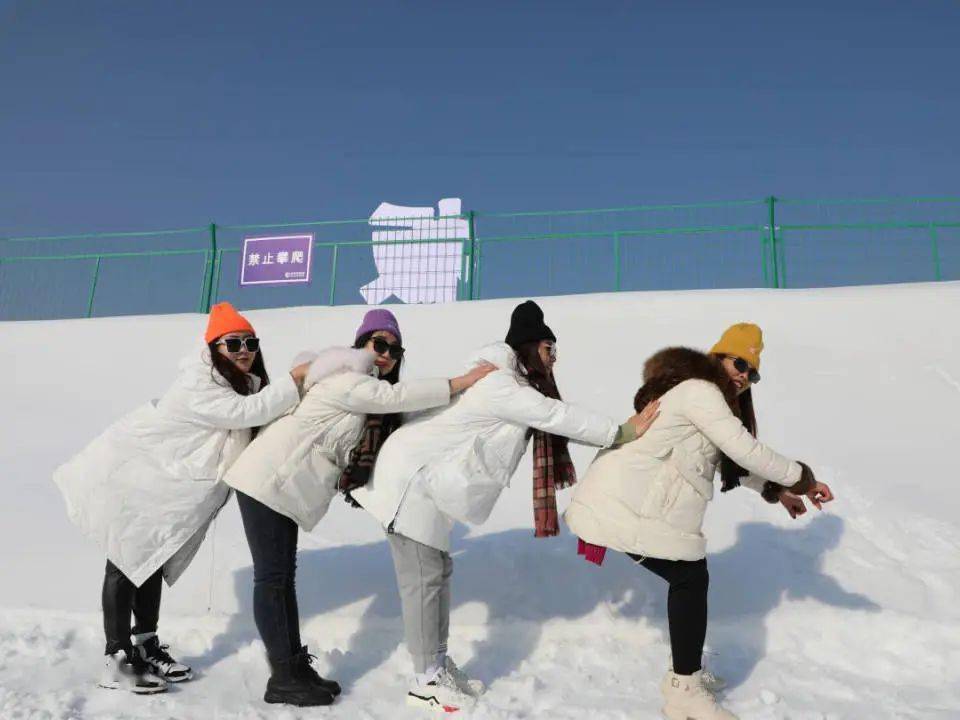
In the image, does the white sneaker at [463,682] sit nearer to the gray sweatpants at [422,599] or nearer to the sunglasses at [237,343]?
the gray sweatpants at [422,599]

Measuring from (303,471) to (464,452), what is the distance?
0.64m

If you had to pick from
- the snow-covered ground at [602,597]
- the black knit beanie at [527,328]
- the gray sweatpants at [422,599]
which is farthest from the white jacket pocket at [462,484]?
the snow-covered ground at [602,597]

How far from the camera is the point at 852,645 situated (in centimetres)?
369

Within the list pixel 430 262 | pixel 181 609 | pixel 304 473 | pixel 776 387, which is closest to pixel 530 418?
pixel 304 473

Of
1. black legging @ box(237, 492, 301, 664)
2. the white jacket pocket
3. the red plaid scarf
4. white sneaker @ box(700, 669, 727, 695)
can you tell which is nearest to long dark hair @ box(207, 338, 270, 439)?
black legging @ box(237, 492, 301, 664)

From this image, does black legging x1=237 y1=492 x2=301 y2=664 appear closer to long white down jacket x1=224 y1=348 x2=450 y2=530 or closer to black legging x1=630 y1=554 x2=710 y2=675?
long white down jacket x1=224 y1=348 x2=450 y2=530

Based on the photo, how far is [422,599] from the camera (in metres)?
3.01

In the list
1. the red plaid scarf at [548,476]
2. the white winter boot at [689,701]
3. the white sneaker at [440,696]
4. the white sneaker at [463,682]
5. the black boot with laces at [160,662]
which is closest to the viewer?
the white winter boot at [689,701]

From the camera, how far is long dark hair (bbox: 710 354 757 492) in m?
3.19

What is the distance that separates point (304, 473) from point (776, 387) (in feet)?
18.3

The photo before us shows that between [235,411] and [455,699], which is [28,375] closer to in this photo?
[235,411]

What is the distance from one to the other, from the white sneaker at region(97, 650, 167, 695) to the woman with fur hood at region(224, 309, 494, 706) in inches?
18.6

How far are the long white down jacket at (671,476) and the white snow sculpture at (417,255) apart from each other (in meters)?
8.48

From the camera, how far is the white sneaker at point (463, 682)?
3043 mm
